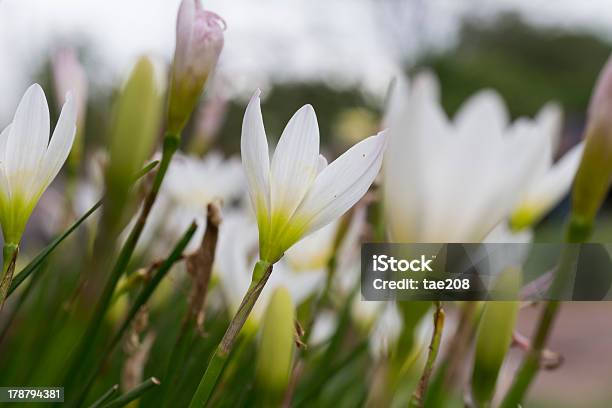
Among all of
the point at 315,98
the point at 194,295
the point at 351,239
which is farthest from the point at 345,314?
the point at 315,98

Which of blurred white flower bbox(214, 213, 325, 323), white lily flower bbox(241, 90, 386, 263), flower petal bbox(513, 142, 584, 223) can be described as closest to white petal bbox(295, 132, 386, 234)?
white lily flower bbox(241, 90, 386, 263)

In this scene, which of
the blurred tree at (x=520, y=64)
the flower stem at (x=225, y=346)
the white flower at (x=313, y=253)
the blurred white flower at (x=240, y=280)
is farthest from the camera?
the blurred tree at (x=520, y=64)

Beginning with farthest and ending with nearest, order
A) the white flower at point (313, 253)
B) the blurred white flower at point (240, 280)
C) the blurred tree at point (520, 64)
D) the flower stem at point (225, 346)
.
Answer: the blurred tree at point (520, 64) < the white flower at point (313, 253) < the blurred white flower at point (240, 280) < the flower stem at point (225, 346)

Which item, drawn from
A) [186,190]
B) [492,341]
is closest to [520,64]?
[186,190]

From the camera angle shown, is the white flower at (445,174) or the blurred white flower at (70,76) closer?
the white flower at (445,174)

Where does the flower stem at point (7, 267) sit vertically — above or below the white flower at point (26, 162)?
below

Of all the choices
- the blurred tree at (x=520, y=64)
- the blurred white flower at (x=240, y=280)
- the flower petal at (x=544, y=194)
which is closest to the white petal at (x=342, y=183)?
the blurred white flower at (x=240, y=280)
